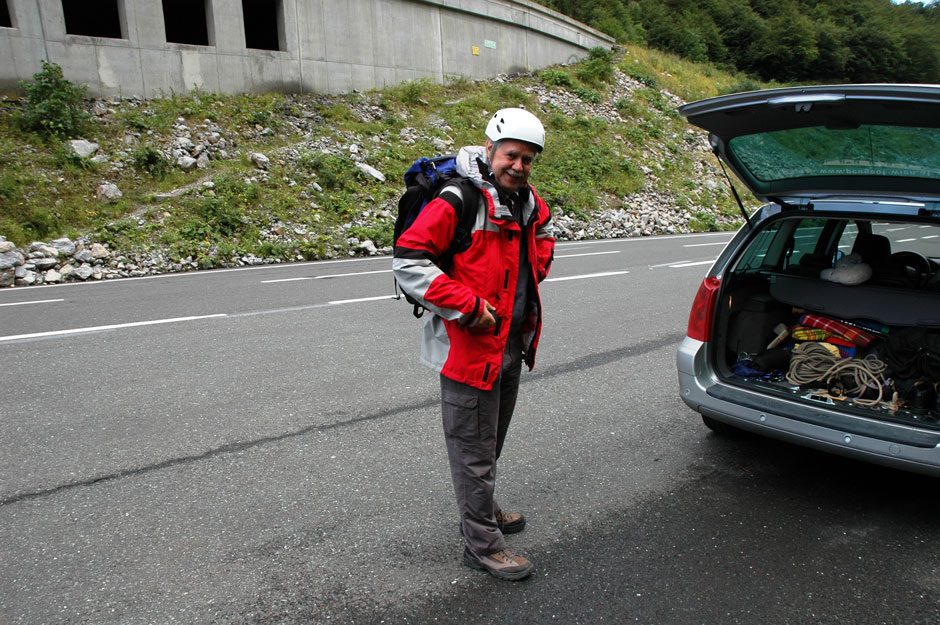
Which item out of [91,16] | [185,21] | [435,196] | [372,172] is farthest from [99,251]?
[91,16]

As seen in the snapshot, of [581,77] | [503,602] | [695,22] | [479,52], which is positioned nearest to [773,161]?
[503,602]

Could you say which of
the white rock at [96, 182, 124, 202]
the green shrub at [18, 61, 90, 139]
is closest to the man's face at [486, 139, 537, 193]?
the white rock at [96, 182, 124, 202]

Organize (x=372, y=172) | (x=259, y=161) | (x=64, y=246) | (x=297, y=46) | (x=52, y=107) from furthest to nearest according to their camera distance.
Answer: (x=297, y=46), (x=372, y=172), (x=259, y=161), (x=52, y=107), (x=64, y=246)

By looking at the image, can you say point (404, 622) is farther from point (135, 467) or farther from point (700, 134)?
point (700, 134)

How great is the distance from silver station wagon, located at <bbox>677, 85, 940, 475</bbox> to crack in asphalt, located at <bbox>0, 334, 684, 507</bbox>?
1.70 m

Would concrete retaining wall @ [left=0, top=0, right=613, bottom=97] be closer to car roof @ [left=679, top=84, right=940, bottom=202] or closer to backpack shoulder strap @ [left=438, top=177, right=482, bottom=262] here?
backpack shoulder strap @ [left=438, top=177, right=482, bottom=262]

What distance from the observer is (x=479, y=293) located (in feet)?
8.70

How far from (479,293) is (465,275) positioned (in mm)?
94

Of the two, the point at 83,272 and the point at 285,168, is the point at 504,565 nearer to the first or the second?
the point at 83,272

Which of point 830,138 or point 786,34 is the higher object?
point 786,34

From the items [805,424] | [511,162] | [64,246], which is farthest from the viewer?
[64,246]

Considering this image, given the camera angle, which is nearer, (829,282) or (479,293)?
(479,293)

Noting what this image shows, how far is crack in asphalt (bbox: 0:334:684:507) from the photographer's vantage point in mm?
3486

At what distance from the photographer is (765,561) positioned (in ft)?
9.35
